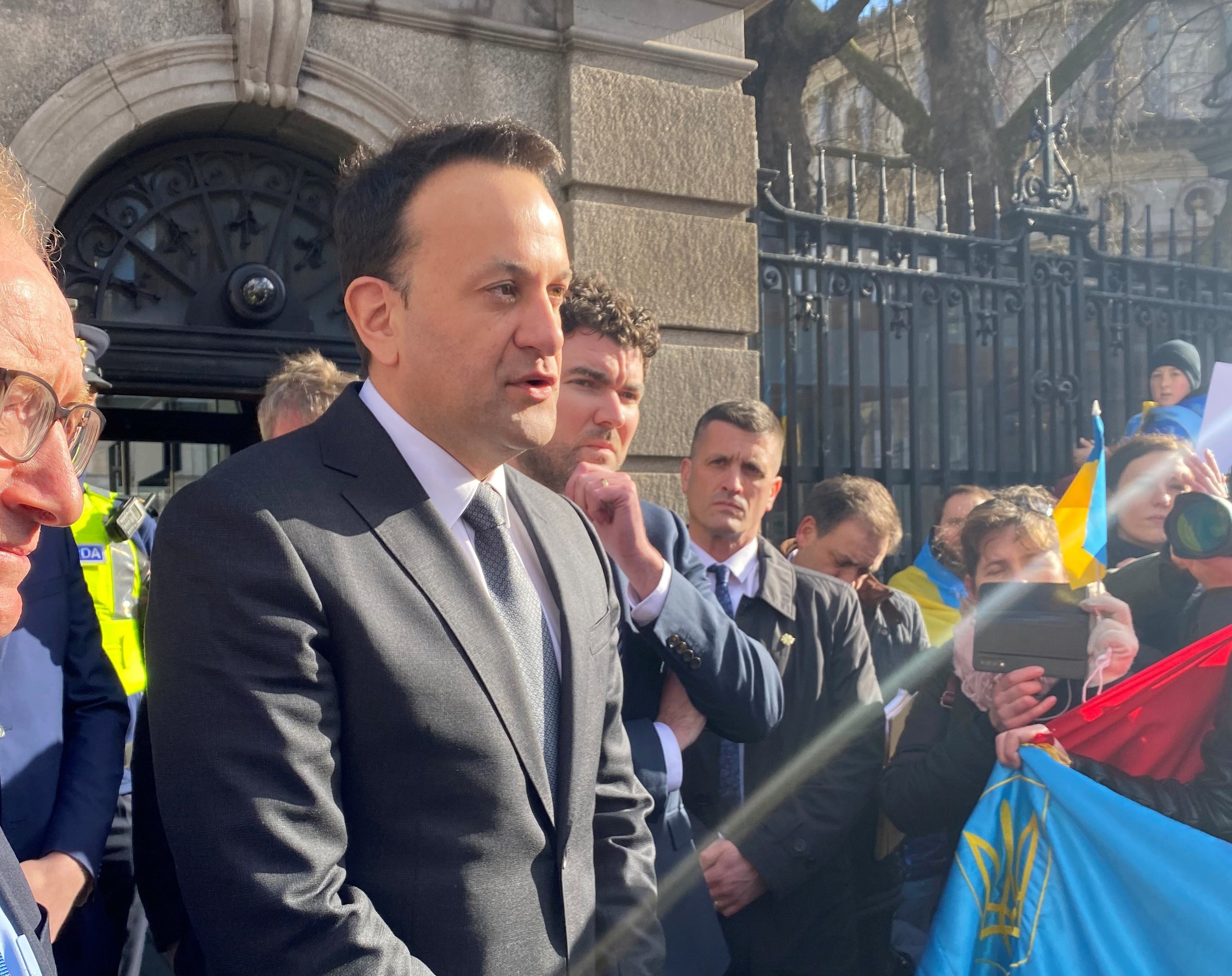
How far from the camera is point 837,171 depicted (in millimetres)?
16141

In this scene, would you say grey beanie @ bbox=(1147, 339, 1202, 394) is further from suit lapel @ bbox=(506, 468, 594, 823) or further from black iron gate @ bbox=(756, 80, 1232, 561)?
suit lapel @ bbox=(506, 468, 594, 823)

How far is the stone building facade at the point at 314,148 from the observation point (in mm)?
4230

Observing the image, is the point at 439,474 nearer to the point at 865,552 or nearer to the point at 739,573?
the point at 739,573

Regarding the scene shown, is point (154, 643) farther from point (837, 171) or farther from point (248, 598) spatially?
point (837, 171)

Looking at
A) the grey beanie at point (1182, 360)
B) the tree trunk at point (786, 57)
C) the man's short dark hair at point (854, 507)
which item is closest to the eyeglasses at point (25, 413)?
the man's short dark hair at point (854, 507)

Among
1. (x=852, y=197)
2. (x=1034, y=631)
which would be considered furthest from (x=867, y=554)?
(x=852, y=197)

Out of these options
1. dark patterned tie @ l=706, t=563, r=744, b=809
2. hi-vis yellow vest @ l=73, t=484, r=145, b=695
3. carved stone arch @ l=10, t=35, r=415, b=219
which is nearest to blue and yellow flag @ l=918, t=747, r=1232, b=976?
dark patterned tie @ l=706, t=563, r=744, b=809

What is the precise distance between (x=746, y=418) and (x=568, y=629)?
166 cm

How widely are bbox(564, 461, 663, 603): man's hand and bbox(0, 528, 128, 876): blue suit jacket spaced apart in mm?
1142

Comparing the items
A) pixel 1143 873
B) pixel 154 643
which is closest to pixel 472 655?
pixel 154 643

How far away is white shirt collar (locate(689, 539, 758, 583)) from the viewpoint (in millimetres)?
3268

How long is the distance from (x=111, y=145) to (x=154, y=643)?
319cm

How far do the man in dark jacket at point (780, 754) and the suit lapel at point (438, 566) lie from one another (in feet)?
4.49

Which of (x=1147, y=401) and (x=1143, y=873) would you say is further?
(x=1147, y=401)
